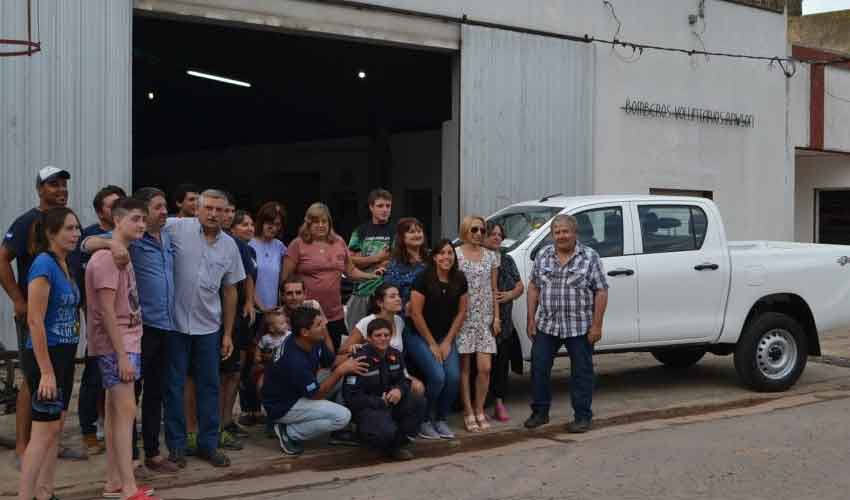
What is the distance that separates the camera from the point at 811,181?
71.7 feet

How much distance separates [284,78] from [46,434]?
611 inches

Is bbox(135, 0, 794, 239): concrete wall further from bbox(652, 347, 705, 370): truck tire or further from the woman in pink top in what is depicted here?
the woman in pink top

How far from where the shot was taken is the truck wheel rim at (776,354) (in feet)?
33.2

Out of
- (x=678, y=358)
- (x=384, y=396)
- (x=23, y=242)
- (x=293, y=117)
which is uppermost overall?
(x=293, y=117)

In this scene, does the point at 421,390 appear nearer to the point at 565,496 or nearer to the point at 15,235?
the point at 565,496

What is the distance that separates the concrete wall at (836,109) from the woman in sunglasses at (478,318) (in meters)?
13.1

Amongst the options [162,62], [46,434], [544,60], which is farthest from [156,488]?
[162,62]

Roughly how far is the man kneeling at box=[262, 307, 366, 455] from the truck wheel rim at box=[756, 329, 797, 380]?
4.74 meters

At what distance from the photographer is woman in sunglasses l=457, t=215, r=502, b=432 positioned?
324 inches

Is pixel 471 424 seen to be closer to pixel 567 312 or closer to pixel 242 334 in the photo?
pixel 567 312

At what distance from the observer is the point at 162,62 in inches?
768

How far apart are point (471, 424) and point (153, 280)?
3.04 m

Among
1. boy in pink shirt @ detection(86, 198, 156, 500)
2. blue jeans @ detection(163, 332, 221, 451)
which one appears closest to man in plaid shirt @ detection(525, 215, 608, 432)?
blue jeans @ detection(163, 332, 221, 451)

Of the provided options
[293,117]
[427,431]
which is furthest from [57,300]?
[293,117]
